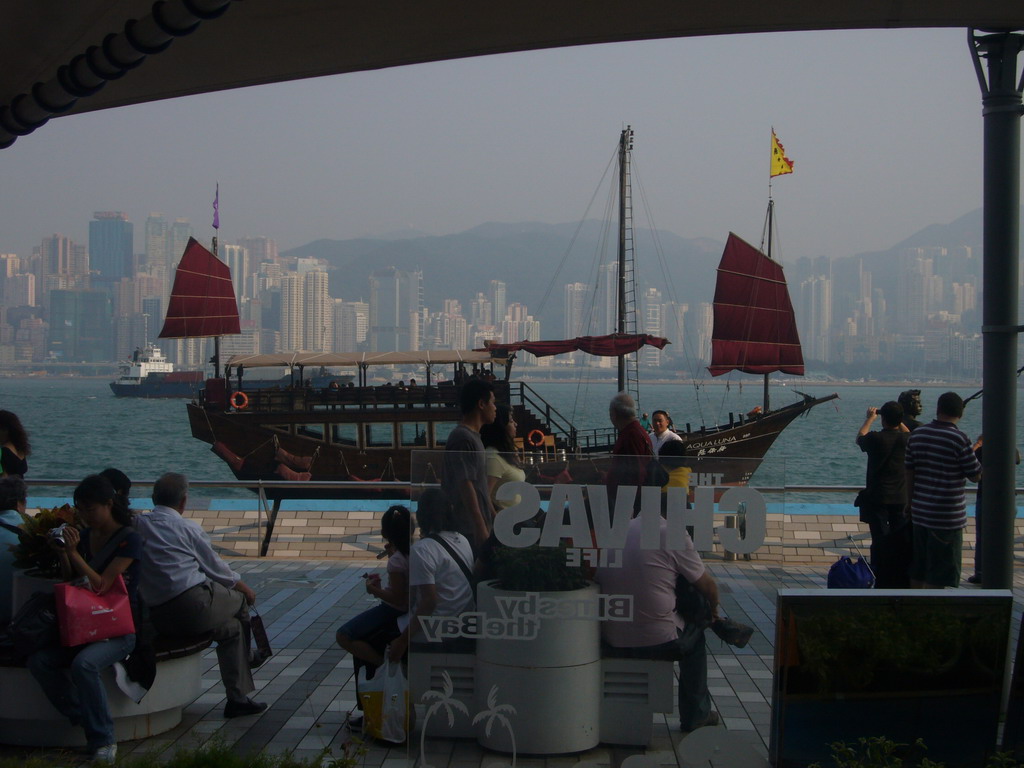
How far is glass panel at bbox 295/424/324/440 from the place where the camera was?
1215 inches

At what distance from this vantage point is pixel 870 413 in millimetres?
7984

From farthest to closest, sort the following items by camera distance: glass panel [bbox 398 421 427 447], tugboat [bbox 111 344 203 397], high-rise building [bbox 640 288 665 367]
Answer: high-rise building [bbox 640 288 665 367], tugboat [bbox 111 344 203 397], glass panel [bbox 398 421 427 447]

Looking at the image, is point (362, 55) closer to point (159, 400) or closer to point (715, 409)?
point (159, 400)

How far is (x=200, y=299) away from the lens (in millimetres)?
41750

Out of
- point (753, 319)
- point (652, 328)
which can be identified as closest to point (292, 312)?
point (652, 328)

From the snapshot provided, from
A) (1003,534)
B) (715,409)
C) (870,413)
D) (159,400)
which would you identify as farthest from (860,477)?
(159,400)


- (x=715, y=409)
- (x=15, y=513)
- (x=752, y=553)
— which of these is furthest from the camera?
(x=715, y=409)

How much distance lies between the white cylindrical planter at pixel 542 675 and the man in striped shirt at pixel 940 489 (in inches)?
103

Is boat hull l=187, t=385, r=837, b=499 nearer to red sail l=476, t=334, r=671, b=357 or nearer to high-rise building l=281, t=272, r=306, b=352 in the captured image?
red sail l=476, t=334, r=671, b=357

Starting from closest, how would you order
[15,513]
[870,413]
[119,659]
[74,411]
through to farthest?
[119,659], [15,513], [870,413], [74,411]

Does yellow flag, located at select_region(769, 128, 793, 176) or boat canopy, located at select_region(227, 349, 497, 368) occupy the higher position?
yellow flag, located at select_region(769, 128, 793, 176)

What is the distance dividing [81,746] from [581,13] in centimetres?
325

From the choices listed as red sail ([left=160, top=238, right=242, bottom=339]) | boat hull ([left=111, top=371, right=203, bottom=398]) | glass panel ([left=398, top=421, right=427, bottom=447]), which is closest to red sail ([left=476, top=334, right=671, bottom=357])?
glass panel ([left=398, top=421, right=427, bottom=447])

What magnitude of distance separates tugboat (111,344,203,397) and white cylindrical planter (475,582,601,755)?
91.0 m
